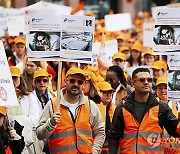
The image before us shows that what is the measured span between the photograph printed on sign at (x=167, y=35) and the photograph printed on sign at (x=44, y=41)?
118 cm

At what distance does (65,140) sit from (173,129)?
1262 millimetres

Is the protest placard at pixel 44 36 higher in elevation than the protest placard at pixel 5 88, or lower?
higher

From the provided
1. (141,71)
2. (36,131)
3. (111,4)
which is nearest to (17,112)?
(36,131)

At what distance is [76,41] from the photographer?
10.9m

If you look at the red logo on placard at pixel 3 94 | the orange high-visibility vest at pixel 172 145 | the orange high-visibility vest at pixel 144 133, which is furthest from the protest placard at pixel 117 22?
the red logo on placard at pixel 3 94

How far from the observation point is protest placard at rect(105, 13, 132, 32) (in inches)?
811

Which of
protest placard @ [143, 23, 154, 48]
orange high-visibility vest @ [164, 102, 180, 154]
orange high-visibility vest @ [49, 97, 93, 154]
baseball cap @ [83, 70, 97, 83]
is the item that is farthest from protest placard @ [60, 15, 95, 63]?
protest placard @ [143, 23, 154, 48]

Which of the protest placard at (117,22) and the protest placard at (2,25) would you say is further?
the protest placard at (117,22)

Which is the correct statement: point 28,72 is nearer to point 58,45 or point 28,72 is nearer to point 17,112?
point 17,112

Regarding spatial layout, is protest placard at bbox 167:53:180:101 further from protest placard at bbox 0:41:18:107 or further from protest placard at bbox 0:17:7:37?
protest placard at bbox 0:17:7:37

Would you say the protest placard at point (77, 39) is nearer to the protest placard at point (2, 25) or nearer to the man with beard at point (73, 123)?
the man with beard at point (73, 123)

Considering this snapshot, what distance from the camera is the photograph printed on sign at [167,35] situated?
35.7 ft

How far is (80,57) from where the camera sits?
429 inches

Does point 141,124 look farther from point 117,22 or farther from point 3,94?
point 117,22
